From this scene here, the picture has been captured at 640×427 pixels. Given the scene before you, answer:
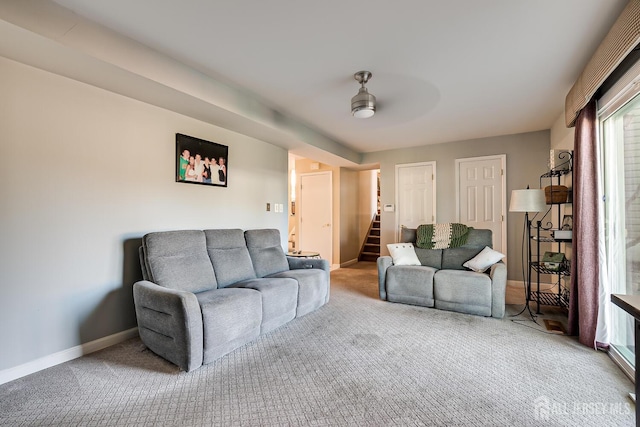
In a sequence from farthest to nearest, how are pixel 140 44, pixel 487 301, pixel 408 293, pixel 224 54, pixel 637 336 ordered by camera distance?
pixel 408 293
pixel 487 301
pixel 224 54
pixel 140 44
pixel 637 336

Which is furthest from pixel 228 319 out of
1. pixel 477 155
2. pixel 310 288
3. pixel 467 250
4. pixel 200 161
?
pixel 477 155

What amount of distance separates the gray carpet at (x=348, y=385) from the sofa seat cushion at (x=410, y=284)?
0.79 metres

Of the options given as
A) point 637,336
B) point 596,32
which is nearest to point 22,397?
point 637,336

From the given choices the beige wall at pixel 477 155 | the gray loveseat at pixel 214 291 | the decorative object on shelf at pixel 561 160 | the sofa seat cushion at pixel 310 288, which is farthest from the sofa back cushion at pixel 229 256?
the decorative object on shelf at pixel 561 160

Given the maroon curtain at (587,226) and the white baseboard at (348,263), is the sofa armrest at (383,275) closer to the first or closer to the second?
the maroon curtain at (587,226)

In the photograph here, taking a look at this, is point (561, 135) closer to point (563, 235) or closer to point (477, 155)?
point (477, 155)

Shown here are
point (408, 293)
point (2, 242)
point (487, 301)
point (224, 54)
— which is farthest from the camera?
point (408, 293)

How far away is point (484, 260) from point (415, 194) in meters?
2.23

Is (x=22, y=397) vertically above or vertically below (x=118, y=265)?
below

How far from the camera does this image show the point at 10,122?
1979 mm

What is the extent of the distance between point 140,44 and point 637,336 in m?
3.21

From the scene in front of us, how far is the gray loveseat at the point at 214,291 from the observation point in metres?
2.05

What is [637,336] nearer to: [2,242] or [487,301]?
[487,301]

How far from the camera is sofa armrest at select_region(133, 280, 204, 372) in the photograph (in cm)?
198
